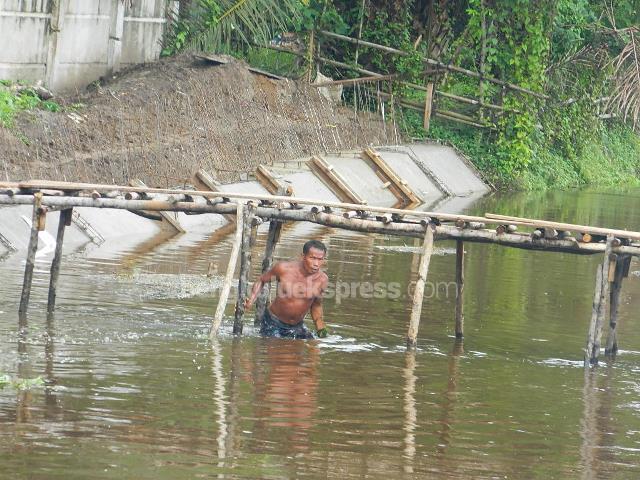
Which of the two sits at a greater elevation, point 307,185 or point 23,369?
point 307,185

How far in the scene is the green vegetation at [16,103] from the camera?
1922 cm

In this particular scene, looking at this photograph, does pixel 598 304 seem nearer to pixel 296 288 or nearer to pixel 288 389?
pixel 296 288

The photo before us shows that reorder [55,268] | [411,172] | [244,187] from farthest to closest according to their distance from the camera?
[411,172] → [244,187] → [55,268]

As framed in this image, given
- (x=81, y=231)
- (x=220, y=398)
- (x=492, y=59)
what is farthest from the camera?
(x=492, y=59)

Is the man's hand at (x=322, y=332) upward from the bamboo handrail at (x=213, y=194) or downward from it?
downward

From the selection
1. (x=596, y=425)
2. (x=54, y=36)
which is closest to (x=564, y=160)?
(x=54, y=36)

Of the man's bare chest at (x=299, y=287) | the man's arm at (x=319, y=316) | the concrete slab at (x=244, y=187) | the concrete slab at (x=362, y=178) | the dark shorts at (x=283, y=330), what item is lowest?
the dark shorts at (x=283, y=330)

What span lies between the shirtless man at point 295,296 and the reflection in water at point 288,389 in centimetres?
20

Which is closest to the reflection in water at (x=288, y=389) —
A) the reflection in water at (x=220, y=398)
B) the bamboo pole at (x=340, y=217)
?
the reflection in water at (x=220, y=398)

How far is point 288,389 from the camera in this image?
10.8 m

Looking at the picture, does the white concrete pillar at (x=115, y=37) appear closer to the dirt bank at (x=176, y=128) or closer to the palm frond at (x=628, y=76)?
the dirt bank at (x=176, y=128)

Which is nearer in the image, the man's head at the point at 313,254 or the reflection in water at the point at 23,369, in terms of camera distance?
the reflection in water at the point at 23,369

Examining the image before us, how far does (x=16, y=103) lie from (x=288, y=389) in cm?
1080

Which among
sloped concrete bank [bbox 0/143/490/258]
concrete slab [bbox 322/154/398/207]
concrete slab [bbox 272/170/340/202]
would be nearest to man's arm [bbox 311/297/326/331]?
sloped concrete bank [bbox 0/143/490/258]
